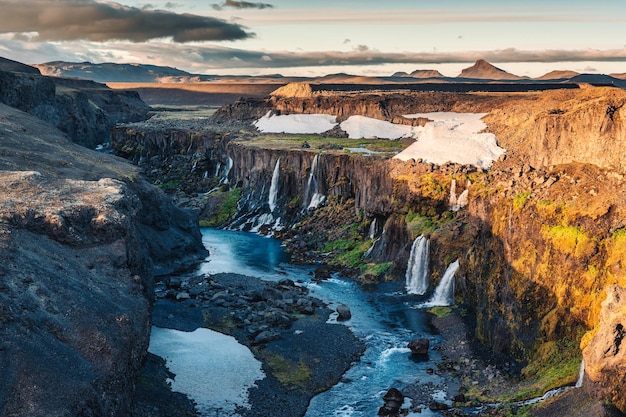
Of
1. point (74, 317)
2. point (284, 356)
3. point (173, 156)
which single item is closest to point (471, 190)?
point (284, 356)

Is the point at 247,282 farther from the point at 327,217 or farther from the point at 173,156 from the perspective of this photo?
the point at 173,156

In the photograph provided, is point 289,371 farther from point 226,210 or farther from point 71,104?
point 71,104

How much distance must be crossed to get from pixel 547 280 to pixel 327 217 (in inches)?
1509

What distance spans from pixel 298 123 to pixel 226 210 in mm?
36389

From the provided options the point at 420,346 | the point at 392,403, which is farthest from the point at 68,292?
the point at 420,346

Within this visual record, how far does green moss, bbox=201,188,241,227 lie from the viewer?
81.4 meters

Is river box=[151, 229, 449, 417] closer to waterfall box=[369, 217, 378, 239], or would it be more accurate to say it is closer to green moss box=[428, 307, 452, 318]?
green moss box=[428, 307, 452, 318]

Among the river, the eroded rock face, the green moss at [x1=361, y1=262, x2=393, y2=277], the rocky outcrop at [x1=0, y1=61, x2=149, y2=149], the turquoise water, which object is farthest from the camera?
the rocky outcrop at [x1=0, y1=61, x2=149, y2=149]

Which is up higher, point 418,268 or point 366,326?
point 418,268

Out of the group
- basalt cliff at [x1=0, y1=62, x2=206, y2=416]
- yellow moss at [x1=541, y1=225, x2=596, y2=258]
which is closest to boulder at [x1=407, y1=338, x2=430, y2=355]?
yellow moss at [x1=541, y1=225, x2=596, y2=258]

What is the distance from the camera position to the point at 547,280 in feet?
119

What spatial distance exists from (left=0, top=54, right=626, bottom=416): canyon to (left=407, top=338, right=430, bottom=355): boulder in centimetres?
359

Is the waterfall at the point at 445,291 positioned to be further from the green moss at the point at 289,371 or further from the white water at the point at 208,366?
the white water at the point at 208,366

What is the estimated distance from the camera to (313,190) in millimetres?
78062
